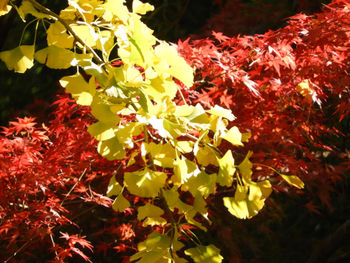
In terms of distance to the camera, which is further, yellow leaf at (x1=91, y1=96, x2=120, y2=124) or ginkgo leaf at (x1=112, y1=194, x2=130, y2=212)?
ginkgo leaf at (x1=112, y1=194, x2=130, y2=212)

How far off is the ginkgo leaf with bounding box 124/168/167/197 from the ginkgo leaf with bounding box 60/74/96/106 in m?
0.14

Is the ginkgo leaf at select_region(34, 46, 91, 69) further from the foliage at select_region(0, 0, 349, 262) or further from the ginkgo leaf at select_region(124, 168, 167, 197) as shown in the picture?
the ginkgo leaf at select_region(124, 168, 167, 197)

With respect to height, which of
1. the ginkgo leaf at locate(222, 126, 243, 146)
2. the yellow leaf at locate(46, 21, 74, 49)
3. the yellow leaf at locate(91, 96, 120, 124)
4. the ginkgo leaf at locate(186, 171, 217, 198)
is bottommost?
the ginkgo leaf at locate(186, 171, 217, 198)

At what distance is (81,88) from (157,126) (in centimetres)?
15

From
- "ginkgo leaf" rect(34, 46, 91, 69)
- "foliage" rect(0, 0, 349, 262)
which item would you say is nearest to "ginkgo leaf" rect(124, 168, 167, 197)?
"foliage" rect(0, 0, 349, 262)

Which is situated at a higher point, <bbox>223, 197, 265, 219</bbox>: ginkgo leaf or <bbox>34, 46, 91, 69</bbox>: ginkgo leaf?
<bbox>34, 46, 91, 69</bbox>: ginkgo leaf

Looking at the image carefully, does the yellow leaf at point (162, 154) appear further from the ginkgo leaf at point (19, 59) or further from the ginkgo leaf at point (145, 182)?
the ginkgo leaf at point (19, 59)

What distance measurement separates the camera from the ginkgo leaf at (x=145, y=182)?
58 centimetres

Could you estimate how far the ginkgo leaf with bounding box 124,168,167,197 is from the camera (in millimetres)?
584

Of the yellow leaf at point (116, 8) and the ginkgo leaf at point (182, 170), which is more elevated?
the yellow leaf at point (116, 8)

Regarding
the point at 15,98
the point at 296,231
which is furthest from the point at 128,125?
the point at 296,231

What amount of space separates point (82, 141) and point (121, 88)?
0.87 meters

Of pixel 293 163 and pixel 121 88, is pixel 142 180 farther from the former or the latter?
pixel 293 163

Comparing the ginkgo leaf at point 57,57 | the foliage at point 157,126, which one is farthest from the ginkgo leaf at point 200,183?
the ginkgo leaf at point 57,57
